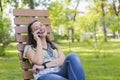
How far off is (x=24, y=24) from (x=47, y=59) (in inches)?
30.8

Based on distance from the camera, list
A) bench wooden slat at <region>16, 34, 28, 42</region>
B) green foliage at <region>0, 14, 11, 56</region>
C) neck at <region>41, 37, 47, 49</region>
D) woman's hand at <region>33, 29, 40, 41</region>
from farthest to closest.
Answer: green foliage at <region>0, 14, 11, 56</region>, bench wooden slat at <region>16, 34, 28, 42</region>, neck at <region>41, 37, 47, 49</region>, woman's hand at <region>33, 29, 40, 41</region>

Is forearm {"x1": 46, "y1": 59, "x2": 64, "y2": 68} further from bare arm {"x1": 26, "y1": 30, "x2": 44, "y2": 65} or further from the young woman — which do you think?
bare arm {"x1": 26, "y1": 30, "x2": 44, "y2": 65}

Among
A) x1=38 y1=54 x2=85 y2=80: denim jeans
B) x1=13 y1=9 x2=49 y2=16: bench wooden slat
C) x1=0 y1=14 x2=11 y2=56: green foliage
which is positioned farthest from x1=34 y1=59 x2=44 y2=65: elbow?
x1=0 y1=14 x2=11 y2=56: green foliage

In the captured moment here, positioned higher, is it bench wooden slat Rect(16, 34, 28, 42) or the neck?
bench wooden slat Rect(16, 34, 28, 42)

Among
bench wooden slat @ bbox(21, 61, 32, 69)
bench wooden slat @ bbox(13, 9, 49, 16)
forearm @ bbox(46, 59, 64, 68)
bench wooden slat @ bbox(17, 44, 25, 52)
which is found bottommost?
bench wooden slat @ bbox(21, 61, 32, 69)

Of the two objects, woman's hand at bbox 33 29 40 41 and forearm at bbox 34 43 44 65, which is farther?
woman's hand at bbox 33 29 40 41

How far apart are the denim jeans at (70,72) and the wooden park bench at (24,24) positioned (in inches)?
23.8

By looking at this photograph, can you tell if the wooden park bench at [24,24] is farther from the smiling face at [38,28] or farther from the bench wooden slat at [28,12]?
the smiling face at [38,28]

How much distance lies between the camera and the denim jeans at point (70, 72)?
13.0 ft

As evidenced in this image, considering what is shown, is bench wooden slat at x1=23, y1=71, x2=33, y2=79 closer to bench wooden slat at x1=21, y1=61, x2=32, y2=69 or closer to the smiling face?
bench wooden slat at x1=21, y1=61, x2=32, y2=69

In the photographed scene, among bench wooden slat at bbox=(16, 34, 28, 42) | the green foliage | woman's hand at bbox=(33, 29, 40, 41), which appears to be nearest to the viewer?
woman's hand at bbox=(33, 29, 40, 41)

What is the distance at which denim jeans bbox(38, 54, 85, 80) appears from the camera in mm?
3949

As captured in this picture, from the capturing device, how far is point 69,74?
403cm

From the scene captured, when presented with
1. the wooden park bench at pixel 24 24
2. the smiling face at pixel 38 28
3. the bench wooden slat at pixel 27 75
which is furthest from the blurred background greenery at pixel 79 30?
the smiling face at pixel 38 28
